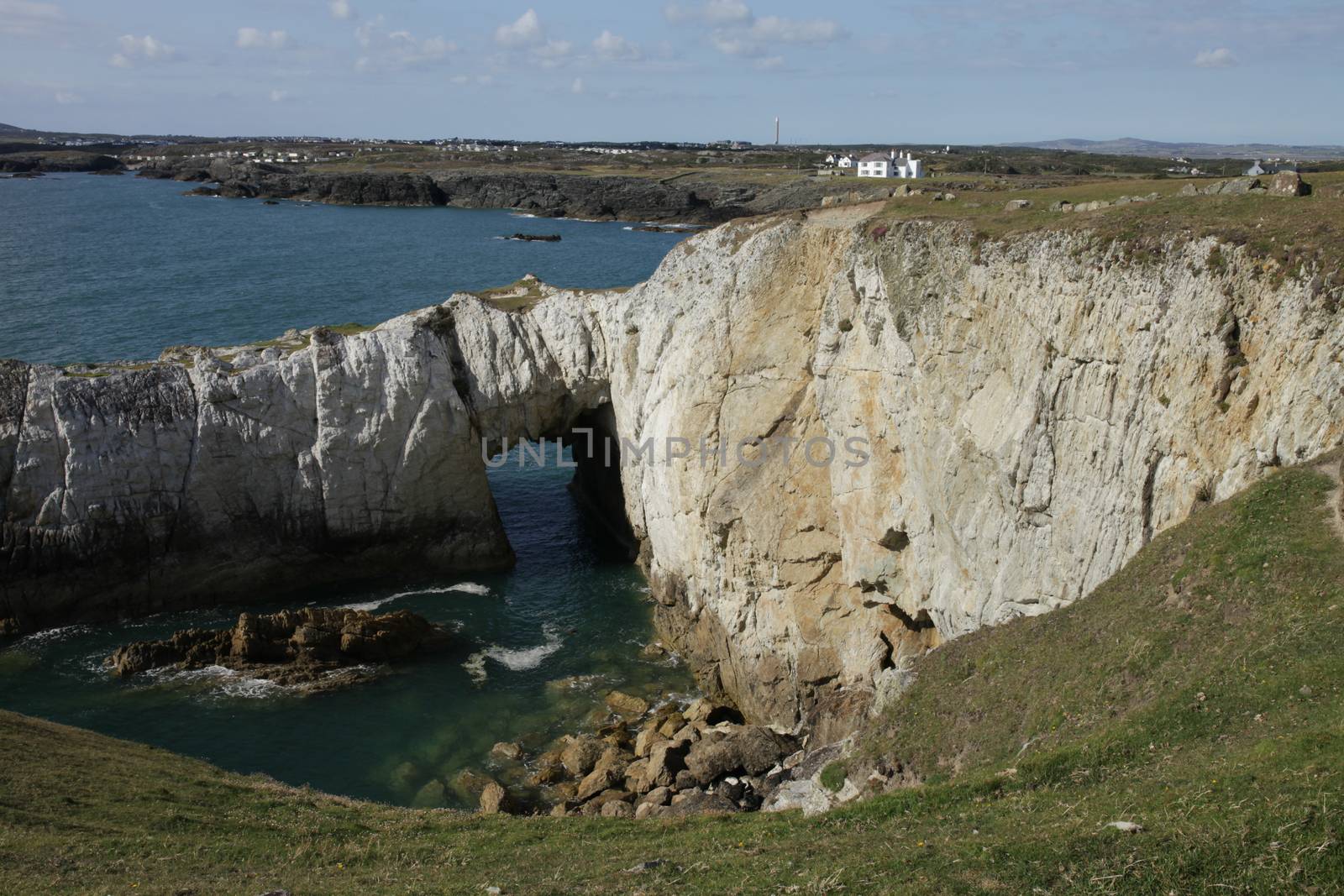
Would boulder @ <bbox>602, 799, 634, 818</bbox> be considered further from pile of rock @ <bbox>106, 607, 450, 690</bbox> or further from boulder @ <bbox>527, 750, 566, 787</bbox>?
pile of rock @ <bbox>106, 607, 450, 690</bbox>

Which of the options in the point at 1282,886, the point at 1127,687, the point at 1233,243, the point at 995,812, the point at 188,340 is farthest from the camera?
the point at 188,340

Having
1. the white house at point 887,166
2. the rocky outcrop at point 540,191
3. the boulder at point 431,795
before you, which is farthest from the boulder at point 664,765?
the rocky outcrop at point 540,191

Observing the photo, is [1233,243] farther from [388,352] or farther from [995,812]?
[388,352]

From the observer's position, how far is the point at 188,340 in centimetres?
6806

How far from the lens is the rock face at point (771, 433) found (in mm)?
22156

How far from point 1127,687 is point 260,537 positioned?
3575 centimetres

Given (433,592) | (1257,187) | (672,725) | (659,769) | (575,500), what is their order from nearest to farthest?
1. (1257,187)
2. (659,769)
3. (672,725)
4. (433,592)
5. (575,500)

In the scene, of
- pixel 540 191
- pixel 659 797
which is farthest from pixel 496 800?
pixel 540 191

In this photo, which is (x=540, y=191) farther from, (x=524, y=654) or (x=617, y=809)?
(x=617, y=809)

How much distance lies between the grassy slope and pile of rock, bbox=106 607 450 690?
10.9 metres

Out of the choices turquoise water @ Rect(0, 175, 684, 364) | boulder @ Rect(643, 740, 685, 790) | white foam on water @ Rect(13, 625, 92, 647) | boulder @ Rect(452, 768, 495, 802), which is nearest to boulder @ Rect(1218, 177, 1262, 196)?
boulder @ Rect(643, 740, 685, 790)

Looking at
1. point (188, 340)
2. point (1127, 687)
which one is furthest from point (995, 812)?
point (188, 340)

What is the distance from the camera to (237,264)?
99812mm

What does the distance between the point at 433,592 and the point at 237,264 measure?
234ft
